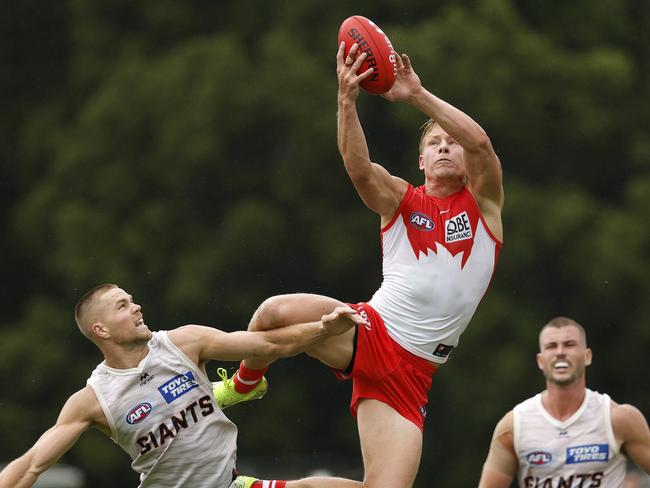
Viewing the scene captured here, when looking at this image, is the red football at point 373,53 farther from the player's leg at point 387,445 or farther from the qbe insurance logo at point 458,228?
the player's leg at point 387,445

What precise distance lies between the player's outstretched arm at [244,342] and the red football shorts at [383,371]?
8.7 inches

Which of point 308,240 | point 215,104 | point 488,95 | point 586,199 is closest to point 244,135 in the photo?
point 215,104

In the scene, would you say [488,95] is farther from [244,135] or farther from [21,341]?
[21,341]

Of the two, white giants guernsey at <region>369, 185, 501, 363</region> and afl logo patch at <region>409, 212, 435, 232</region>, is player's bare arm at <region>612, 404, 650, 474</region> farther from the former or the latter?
afl logo patch at <region>409, 212, 435, 232</region>

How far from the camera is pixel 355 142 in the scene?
6.55m

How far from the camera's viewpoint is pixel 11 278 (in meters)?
16.9

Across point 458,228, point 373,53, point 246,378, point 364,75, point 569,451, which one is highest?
point 373,53

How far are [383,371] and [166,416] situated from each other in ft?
3.50

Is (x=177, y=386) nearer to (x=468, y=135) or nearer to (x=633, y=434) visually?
(x=468, y=135)

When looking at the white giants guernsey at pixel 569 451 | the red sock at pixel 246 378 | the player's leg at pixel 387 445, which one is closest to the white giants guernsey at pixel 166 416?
the red sock at pixel 246 378

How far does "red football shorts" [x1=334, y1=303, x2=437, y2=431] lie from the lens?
6664 millimetres

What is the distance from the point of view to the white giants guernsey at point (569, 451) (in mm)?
6637

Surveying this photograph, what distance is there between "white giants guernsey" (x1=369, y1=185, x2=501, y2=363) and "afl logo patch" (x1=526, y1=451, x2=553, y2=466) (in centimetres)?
67

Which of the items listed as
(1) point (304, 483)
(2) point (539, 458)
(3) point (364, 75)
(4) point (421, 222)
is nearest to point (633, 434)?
(2) point (539, 458)
